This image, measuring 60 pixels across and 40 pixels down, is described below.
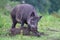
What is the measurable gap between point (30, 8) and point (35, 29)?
94 centimetres

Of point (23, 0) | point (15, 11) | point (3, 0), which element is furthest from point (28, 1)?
point (15, 11)

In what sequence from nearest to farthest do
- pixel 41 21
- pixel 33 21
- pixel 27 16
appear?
pixel 33 21 → pixel 27 16 → pixel 41 21

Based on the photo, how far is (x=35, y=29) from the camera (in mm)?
11125

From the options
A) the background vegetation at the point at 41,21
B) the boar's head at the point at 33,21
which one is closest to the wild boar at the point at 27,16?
the boar's head at the point at 33,21

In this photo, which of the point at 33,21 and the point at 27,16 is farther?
the point at 27,16

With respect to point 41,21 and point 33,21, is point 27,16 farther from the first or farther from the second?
point 41,21

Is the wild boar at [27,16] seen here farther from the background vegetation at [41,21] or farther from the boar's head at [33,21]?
the background vegetation at [41,21]

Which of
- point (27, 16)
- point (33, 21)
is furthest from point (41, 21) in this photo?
point (33, 21)

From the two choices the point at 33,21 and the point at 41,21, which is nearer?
the point at 33,21

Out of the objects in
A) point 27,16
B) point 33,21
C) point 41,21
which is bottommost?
point 41,21

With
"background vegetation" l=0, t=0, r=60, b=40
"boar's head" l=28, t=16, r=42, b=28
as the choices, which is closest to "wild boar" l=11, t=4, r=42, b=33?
"boar's head" l=28, t=16, r=42, b=28

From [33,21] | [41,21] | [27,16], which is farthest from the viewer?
[41,21]

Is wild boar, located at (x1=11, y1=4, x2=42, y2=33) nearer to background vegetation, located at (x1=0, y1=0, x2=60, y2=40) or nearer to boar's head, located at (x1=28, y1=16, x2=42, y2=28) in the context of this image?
boar's head, located at (x1=28, y1=16, x2=42, y2=28)

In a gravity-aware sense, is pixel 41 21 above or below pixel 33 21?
below
